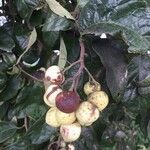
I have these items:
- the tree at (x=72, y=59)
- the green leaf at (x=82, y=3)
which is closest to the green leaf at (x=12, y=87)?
the tree at (x=72, y=59)

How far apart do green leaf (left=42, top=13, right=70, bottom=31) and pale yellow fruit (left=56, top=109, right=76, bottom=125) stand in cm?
15

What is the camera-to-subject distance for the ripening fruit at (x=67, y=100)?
565 millimetres

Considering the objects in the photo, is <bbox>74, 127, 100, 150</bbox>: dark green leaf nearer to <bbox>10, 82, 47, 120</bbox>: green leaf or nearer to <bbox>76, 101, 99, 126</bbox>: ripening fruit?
<bbox>10, 82, 47, 120</bbox>: green leaf

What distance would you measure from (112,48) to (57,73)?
12cm

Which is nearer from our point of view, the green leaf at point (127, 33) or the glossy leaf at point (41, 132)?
the green leaf at point (127, 33)

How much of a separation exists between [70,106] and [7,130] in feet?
1.24

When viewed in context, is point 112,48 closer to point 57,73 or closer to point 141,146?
point 57,73

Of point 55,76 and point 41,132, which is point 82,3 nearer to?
point 55,76

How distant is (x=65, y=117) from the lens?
59 centimetres

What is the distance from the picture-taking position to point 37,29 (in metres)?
0.79

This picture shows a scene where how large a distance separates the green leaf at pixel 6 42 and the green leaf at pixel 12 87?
7cm

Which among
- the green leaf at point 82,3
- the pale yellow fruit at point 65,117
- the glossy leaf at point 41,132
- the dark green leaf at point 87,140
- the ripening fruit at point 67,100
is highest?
the green leaf at point 82,3

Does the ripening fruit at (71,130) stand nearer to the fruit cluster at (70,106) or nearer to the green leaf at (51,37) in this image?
the fruit cluster at (70,106)

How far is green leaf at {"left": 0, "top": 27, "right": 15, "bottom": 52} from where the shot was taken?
0.82 meters
